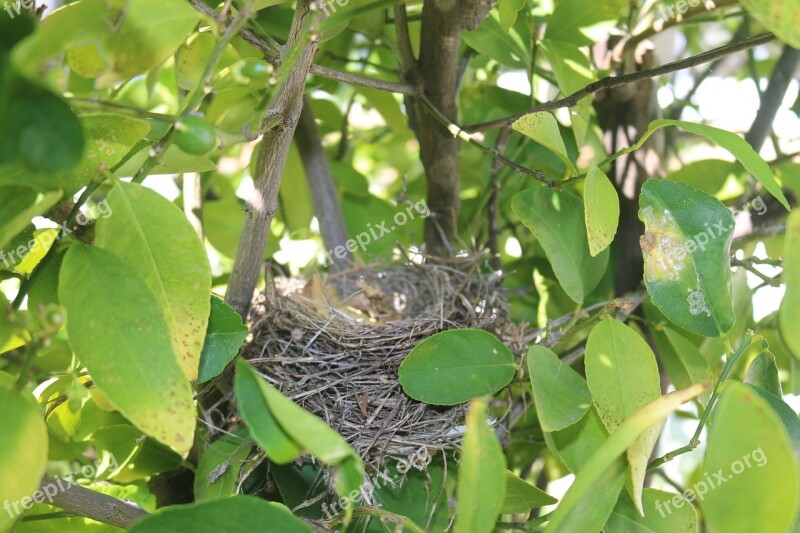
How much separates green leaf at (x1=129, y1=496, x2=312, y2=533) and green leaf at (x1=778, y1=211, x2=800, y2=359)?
0.30 metres

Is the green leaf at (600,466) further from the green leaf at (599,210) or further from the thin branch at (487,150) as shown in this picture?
the thin branch at (487,150)

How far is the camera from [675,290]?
1.85ft

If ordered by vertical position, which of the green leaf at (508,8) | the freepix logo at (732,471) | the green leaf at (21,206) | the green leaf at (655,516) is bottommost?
the green leaf at (655,516)

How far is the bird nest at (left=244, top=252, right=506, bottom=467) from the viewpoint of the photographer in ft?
2.26

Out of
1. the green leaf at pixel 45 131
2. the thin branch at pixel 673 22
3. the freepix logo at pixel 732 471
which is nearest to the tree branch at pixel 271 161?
the green leaf at pixel 45 131

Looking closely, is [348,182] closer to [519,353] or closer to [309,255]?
[309,255]

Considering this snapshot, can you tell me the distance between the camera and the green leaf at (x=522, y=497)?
575 millimetres

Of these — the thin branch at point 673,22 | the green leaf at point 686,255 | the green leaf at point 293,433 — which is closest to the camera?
the green leaf at point 293,433

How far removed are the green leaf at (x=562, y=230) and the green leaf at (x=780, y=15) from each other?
29 centimetres

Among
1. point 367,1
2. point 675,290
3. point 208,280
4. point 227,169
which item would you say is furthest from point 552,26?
point 227,169

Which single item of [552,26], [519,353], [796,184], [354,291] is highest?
[552,26]

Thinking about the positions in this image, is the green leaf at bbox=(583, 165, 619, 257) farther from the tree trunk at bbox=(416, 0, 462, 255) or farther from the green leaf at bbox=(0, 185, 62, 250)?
the green leaf at bbox=(0, 185, 62, 250)

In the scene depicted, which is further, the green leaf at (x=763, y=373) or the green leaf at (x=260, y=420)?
the green leaf at (x=763, y=373)

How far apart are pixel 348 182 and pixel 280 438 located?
26.3 inches
